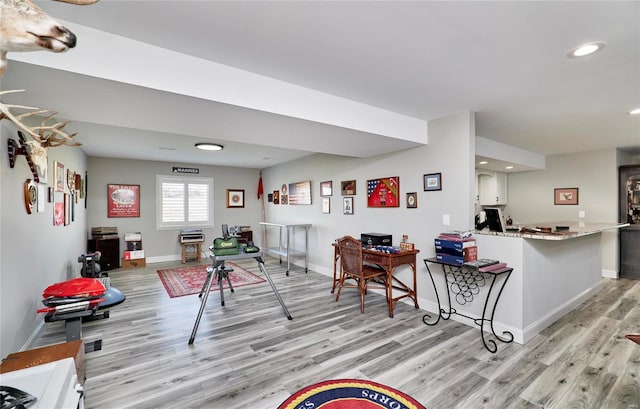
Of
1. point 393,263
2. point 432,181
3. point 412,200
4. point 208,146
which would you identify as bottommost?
point 393,263

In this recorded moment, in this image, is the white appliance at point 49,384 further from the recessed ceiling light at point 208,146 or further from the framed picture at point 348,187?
the framed picture at point 348,187

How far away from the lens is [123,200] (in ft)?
20.7

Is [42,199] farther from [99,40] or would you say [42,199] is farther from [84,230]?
[84,230]

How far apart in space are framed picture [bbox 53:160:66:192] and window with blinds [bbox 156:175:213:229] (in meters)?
3.08

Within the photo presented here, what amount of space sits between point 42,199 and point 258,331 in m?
2.60

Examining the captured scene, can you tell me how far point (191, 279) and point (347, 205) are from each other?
123 inches

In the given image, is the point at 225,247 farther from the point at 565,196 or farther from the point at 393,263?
the point at 565,196

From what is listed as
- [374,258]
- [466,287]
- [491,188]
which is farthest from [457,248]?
[491,188]

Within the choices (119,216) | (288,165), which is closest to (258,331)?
(288,165)

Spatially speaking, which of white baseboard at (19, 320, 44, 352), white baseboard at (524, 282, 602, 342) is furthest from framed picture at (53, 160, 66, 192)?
white baseboard at (524, 282, 602, 342)

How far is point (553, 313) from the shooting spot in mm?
3219

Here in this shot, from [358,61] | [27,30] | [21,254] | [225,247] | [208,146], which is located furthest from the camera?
[208,146]

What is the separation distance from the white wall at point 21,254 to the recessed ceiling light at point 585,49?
13.8ft

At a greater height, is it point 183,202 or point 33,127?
point 33,127
